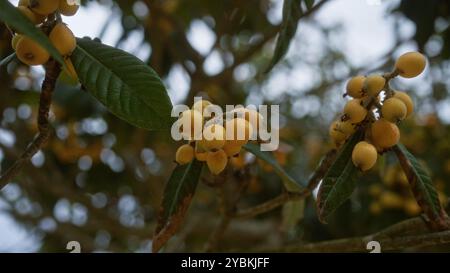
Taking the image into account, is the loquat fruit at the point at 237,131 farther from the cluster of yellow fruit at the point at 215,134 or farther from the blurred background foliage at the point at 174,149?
the blurred background foliage at the point at 174,149

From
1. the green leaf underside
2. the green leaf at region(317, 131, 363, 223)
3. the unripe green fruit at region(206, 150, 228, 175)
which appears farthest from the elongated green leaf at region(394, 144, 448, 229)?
the unripe green fruit at region(206, 150, 228, 175)

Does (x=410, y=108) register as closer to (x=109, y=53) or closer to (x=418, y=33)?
(x=109, y=53)

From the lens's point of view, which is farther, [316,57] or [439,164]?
[316,57]

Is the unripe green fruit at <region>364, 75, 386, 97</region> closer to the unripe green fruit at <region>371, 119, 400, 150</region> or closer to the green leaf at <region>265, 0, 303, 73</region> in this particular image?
the unripe green fruit at <region>371, 119, 400, 150</region>

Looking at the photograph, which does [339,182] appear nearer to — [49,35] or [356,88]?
[356,88]

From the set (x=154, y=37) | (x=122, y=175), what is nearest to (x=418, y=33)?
(x=154, y=37)

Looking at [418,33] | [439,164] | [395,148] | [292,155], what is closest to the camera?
[395,148]

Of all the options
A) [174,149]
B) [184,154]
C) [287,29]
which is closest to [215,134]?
[184,154]

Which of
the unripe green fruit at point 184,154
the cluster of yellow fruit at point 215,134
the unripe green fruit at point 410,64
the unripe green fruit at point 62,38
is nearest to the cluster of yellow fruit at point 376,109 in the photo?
the unripe green fruit at point 410,64
